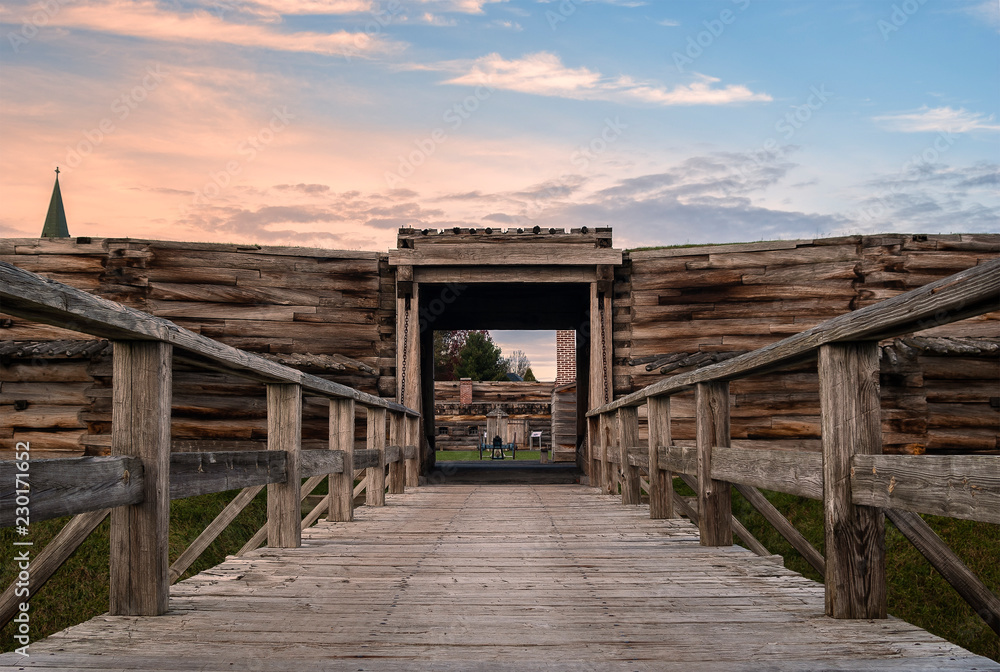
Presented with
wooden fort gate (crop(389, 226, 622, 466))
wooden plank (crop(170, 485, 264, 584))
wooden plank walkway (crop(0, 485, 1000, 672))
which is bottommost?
wooden plank (crop(170, 485, 264, 584))

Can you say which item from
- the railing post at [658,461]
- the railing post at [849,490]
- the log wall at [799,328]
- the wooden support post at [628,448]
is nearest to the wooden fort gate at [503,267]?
the log wall at [799,328]

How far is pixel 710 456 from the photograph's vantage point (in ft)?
16.9

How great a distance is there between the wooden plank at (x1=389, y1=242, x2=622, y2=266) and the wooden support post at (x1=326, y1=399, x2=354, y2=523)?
6885 millimetres

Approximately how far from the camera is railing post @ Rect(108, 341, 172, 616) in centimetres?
322

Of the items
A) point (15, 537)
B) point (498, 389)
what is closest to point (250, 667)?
point (15, 537)

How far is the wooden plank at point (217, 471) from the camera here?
3.52 m

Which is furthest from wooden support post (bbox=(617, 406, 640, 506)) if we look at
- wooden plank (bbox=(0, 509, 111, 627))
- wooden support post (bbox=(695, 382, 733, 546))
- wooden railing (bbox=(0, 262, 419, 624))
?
wooden plank (bbox=(0, 509, 111, 627))

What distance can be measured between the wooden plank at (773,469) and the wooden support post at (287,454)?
98.6 inches

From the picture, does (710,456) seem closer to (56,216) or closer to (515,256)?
(515,256)

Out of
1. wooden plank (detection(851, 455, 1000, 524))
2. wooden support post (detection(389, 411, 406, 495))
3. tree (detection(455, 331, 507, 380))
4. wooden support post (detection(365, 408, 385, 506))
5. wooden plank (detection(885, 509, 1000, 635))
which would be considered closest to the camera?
wooden plank (detection(851, 455, 1000, 524))

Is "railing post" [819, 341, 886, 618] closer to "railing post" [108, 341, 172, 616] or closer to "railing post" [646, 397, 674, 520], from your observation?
"railing post" [108, 341, 172, 616]

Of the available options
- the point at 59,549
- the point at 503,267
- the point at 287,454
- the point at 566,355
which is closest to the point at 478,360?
the point at 566,355

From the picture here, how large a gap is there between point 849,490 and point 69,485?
9.00 ft

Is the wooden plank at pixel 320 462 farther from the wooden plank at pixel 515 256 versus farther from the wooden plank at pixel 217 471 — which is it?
the wooden plank at pixel 515 256
